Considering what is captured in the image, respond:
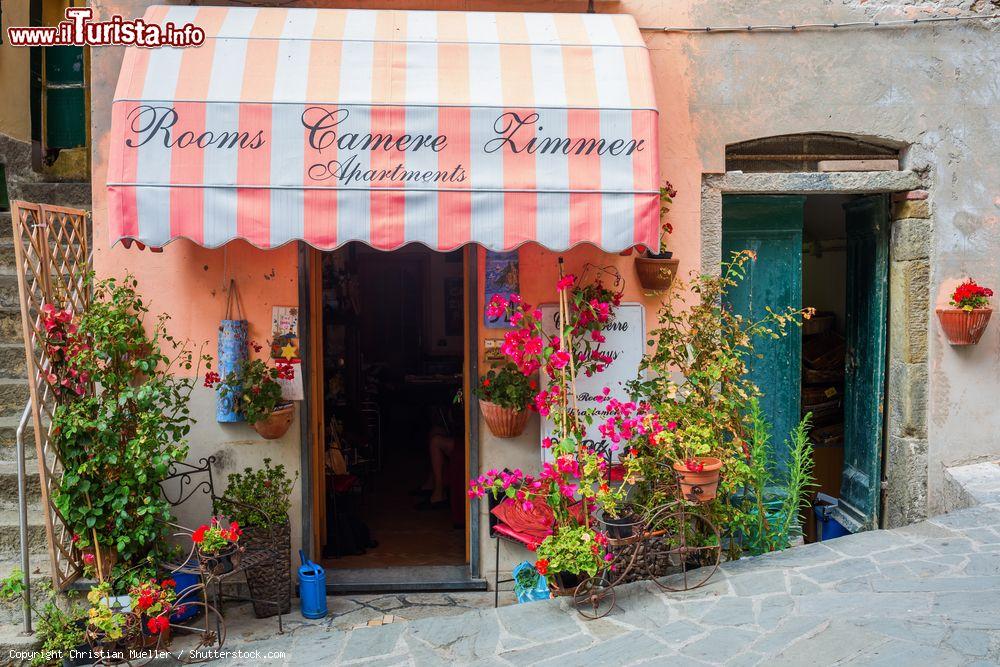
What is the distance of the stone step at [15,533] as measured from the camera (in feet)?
17.9

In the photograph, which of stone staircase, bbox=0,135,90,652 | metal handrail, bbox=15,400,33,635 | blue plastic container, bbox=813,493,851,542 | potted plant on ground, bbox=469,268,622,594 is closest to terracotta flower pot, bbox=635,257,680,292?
potted plant on ground, bbox=469,268,622,594

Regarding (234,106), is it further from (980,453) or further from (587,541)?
(980,453)

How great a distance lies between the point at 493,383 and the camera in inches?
228

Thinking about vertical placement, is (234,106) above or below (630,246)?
above

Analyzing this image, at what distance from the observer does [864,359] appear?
6750mm

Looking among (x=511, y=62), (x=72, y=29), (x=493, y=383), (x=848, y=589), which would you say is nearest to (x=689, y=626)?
(x=848, y=589)

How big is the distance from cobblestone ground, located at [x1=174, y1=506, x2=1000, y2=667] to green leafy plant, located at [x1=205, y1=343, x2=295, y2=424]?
146cm

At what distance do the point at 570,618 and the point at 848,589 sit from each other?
163cm

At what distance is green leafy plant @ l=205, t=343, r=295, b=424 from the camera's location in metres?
5.61

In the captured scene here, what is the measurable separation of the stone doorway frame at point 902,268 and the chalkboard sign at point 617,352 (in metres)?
0.68

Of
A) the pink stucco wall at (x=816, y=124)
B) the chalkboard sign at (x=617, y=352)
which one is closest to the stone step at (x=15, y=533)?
the pink stucco wall at (x=816, y=124)

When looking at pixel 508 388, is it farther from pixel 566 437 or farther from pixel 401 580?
pixel 401 580

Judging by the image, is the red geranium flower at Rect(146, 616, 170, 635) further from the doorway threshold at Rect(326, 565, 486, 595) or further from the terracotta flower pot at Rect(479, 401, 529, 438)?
the terracotta flower pot at Rect(479, 401, 529, 438)

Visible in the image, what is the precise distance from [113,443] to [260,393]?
0.98m
